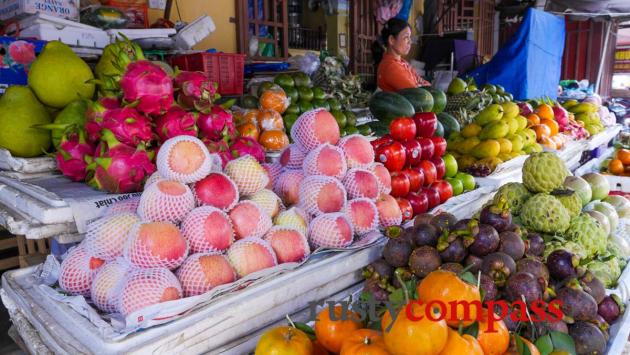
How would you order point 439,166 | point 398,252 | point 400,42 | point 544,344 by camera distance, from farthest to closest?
point 400,42 < point 439,166 < point 398,252 < point 544,344

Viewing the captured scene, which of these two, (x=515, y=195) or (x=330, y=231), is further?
(x=515, y=195)

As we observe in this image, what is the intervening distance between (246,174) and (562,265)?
1.24 m

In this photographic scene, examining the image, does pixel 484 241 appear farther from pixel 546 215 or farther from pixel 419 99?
pixel 419 99

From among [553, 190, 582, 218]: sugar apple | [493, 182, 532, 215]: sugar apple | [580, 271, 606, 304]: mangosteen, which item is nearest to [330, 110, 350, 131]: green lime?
[493, 182, 532, 215]: sugar apple

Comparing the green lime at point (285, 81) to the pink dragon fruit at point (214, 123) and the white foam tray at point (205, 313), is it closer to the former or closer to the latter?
the pink dragon fruit at point (214, 123)

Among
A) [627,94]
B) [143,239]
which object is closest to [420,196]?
[143,239]

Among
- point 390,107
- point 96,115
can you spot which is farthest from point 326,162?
point 390,107

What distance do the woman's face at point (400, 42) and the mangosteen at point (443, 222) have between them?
10.3 ft

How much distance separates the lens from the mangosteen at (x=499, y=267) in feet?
4.77

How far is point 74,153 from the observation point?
1.76 metres

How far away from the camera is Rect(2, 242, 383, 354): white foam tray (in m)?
1.19

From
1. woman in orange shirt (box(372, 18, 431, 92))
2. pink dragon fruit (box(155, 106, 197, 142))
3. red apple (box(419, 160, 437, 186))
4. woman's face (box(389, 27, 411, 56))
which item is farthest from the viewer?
woman's face (box(389, 27, 411, 56))

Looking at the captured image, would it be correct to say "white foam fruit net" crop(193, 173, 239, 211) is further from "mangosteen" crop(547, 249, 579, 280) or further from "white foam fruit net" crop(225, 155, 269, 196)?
"mangosteen" crop(547, 249, 579, 280)

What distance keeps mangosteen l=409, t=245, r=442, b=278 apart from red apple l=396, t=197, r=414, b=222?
2.30 ft
